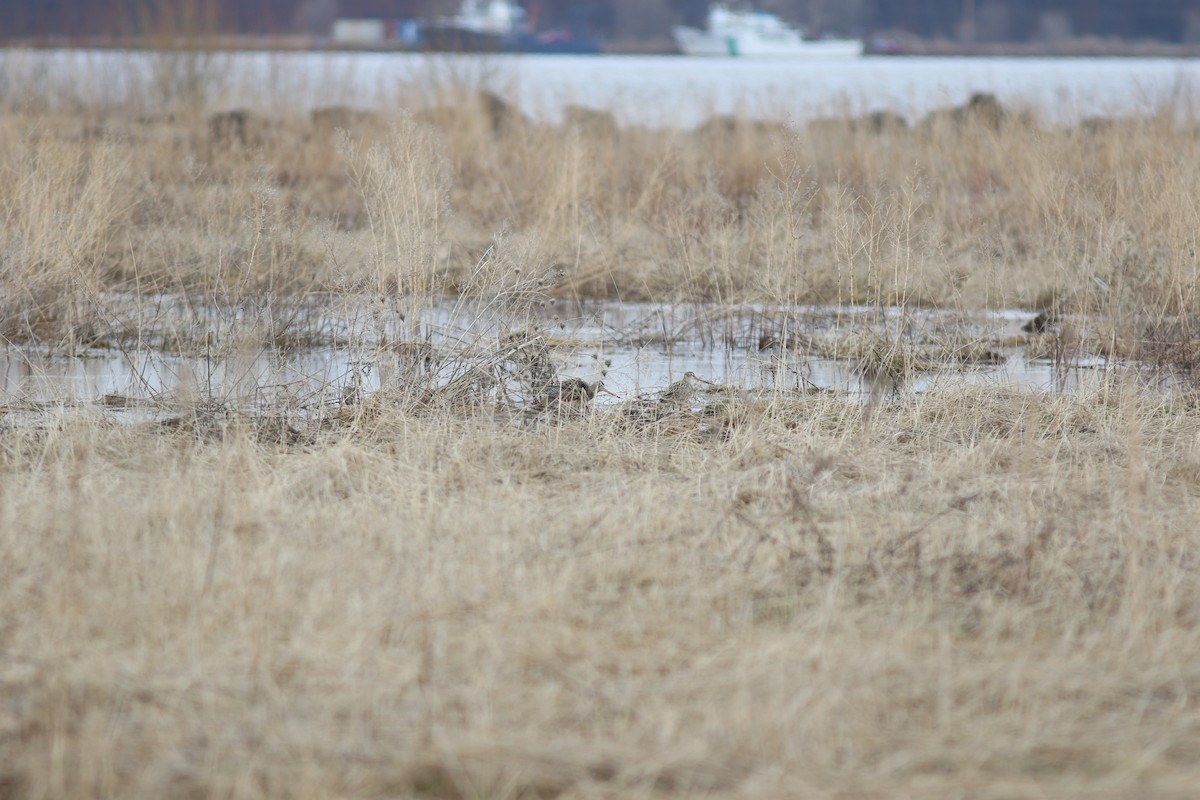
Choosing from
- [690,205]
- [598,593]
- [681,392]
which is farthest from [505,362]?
[690,205]

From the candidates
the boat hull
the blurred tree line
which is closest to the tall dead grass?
the blurred tree line

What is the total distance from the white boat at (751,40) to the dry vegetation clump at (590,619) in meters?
80.4

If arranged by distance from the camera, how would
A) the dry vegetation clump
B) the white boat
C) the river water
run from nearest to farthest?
1. the dry vegetation clump
2. the river water
3. the white boat

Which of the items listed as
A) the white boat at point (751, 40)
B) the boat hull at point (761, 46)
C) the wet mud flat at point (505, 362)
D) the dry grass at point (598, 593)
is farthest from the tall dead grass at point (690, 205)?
the white boat at point (751, 40)

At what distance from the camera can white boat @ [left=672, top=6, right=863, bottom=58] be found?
81.7 m

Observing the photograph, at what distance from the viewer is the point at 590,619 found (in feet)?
9.23

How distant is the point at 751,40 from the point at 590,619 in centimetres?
8478

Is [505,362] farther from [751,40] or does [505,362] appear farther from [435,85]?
[751,40]

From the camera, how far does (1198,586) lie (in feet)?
10.0

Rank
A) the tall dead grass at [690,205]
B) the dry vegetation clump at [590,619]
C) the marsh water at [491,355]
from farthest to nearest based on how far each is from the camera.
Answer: the tall dead grass at [690,205] → the marsh water at [491,355] → the dry vegetation clump at [590,619]

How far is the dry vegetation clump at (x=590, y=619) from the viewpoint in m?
2.22

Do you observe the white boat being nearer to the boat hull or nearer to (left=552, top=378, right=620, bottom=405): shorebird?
the boat hull

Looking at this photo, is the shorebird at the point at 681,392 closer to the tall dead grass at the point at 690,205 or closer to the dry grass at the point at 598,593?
the dry grass at the point at 598,593

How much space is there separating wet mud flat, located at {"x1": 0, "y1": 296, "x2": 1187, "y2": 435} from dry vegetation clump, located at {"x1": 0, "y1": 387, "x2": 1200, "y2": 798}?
1.92 feet
